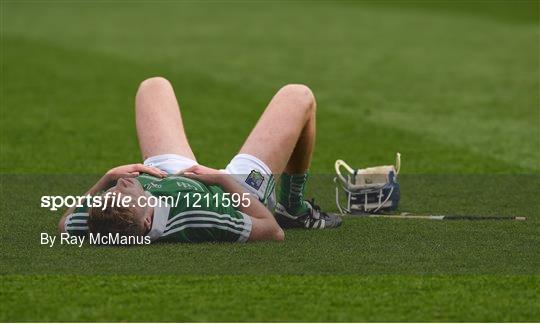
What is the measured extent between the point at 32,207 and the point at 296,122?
233 centimetres

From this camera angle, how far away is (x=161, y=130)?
28.4 ft

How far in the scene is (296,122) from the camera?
8.37 meters

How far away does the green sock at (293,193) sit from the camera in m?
8.66

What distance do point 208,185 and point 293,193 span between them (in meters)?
0.86

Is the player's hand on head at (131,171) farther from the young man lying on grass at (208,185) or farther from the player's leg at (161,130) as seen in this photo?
the player's leg at (161,130)

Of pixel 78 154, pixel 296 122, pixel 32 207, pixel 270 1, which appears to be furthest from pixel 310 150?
pixel 270 1

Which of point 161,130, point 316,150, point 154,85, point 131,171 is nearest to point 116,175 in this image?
point 131,171

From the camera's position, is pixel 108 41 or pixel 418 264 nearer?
pixel 418 264

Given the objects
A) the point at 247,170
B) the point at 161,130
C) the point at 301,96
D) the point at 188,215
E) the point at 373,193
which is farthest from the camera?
the point at 373,193

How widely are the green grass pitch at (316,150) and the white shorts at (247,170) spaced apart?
33cm

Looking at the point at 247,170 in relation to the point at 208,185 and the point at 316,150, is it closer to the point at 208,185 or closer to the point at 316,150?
the point at 208,185

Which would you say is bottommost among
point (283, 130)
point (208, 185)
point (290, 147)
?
point (208, 185)

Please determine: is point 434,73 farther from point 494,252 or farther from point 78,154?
point 494,252

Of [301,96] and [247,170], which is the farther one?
[301,96]
